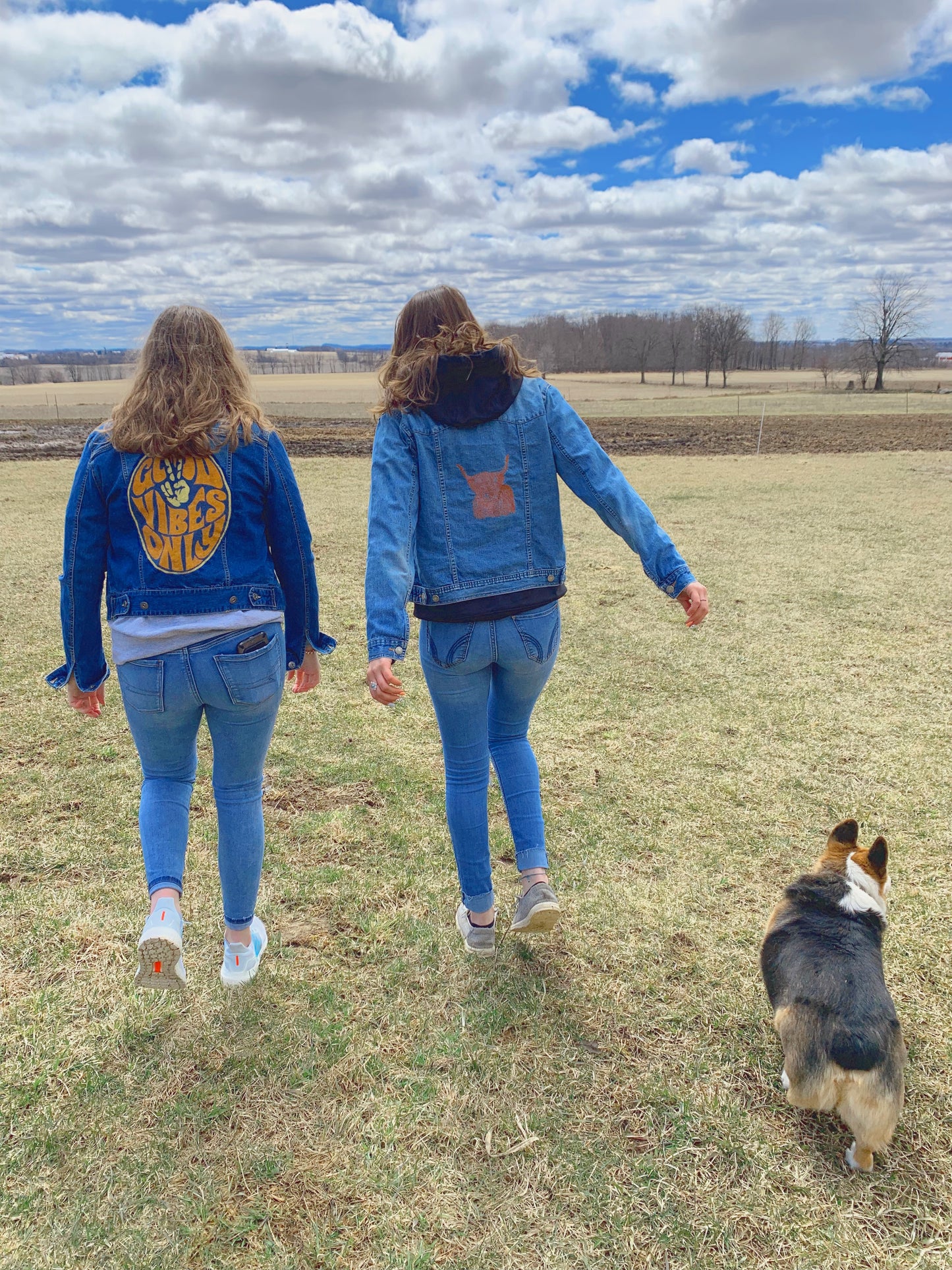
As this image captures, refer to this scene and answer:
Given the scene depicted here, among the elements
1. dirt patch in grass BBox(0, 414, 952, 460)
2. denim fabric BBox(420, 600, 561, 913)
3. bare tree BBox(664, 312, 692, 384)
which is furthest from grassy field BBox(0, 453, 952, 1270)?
bare tree BBox(664, 312, 692, 384)

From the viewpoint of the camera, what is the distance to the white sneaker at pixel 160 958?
2121mm

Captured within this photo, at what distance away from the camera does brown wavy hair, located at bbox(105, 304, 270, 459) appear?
82.0 inches

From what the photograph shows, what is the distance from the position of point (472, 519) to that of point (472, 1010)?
1.56 metres

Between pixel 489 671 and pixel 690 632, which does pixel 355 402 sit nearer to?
pixel 690 632

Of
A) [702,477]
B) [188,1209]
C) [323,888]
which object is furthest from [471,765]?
[702,477]

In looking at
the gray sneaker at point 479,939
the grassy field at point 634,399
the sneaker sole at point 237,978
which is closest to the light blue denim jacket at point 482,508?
the gray sneaker at point 479,939

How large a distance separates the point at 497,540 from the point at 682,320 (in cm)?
10554

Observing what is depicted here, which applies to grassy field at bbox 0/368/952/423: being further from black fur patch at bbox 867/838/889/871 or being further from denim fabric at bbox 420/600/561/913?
black fur patch at bbox 867/838/889/871

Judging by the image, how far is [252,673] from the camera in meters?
2.23

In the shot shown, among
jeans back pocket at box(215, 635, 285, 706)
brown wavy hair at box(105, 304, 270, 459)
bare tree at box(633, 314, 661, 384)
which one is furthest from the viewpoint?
bare tree at box(633, 314, 661, 384)

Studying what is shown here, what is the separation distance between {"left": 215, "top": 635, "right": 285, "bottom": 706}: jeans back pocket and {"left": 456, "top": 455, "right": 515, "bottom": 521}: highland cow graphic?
0.70 m

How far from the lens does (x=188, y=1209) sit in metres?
1.91

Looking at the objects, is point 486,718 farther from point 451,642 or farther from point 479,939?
point 479,939

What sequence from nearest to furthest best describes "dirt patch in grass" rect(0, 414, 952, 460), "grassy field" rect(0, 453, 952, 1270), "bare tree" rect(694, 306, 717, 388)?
"grassy field" rect(0, 453, 952, 1270) < "dirt patch in grass" rect(0, 414, 952, 460) < "bare tree" rect(694, 306, 717, 388)
